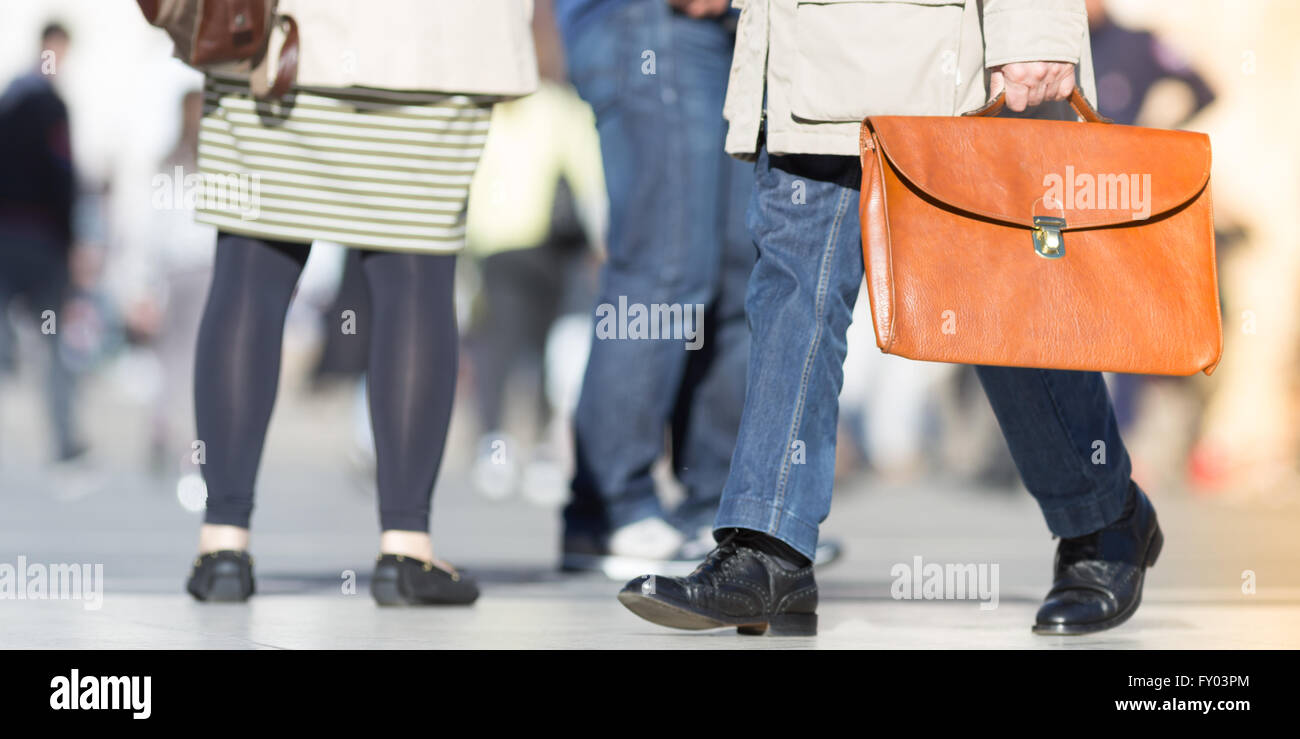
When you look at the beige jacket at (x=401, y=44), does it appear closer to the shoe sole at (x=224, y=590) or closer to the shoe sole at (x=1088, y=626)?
the shoe sole at (x=224, y=590)

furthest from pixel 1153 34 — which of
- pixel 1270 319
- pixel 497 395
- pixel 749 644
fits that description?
pixel 749 644

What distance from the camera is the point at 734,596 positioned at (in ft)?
9.14

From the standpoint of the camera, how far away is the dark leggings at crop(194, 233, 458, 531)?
3.40 meters

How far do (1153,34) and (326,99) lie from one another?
4637 millimetres

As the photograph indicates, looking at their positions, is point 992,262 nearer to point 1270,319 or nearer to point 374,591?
point 374,591

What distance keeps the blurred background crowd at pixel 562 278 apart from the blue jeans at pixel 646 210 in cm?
263

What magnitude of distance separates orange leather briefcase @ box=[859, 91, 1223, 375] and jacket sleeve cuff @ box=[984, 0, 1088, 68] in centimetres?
10

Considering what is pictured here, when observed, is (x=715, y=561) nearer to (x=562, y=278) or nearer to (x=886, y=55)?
(x=886, y=55)

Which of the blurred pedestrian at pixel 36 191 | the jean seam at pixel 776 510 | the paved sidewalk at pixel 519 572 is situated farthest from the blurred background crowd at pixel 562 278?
the jean seam at pixel 776 510

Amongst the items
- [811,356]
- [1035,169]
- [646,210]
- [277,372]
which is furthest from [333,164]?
[1035,169]

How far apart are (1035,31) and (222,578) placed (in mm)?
1694

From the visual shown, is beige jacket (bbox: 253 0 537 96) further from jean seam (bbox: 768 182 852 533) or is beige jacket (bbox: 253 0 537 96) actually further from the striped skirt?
jean seam (bbox: 768 182 852 533)

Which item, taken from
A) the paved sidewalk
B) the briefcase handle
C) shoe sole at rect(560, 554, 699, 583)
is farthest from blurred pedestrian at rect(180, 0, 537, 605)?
the briefcase handle

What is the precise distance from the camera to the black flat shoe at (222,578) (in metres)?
3.32
